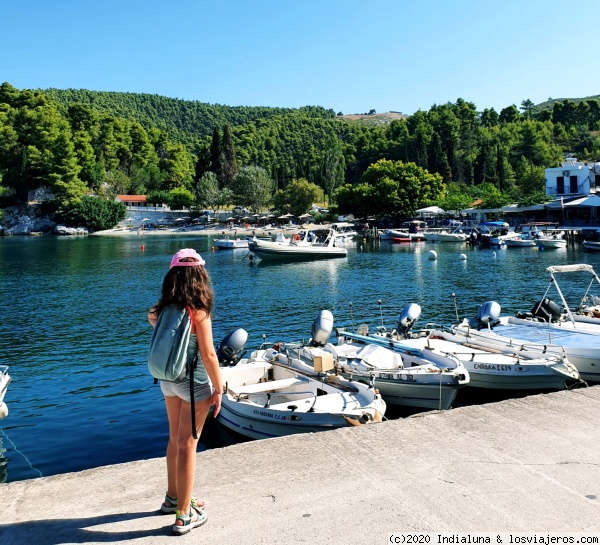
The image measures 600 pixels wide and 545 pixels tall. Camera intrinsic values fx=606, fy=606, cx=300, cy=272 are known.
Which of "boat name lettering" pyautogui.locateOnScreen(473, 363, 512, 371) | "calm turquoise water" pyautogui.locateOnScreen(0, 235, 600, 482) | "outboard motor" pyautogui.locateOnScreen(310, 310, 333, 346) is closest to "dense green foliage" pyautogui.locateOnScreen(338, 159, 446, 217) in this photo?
"calm turquoise water" pyautogui.locateOnScreen(0, 235, 600, 482)

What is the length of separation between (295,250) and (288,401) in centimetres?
4619

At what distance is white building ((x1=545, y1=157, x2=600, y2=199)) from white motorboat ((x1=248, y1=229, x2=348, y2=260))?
45588 mm

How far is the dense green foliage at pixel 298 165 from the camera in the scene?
10711 cm

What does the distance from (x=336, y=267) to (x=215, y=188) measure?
8477 cm

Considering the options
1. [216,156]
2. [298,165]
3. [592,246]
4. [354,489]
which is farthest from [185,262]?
[298,165]

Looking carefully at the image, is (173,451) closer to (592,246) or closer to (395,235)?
(592,246)

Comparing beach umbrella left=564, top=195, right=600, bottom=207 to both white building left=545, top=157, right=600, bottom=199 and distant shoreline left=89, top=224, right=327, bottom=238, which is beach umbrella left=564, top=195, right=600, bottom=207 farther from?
distant shoreline left=89, top=224, right=327, bottom=238

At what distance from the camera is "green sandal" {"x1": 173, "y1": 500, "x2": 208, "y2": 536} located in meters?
4.86

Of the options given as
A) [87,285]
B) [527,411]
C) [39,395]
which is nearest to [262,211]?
[87,285]

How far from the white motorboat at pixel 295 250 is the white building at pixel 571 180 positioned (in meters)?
45.6

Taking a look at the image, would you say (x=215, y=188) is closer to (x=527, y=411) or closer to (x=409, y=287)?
(x=409, y=287)

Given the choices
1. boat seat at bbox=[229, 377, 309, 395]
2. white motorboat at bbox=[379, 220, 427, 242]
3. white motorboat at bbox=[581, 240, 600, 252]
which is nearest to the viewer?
boat seat at bbox=[229, 377, 309, 395]

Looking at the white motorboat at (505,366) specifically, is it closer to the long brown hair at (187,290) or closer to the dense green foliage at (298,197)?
the long brown hair at (187,290)

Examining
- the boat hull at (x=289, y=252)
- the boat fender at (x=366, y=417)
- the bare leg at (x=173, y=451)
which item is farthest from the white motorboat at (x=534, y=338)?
the boat hull at (x=289, y=252)
